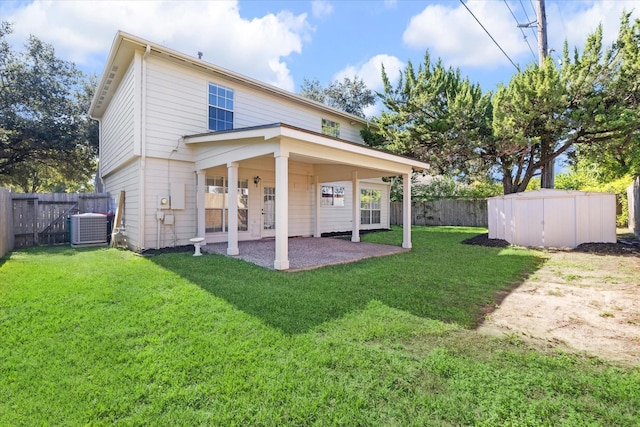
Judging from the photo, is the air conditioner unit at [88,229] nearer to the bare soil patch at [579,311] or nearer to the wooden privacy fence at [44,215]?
the wooden privacy fence at [44,215]

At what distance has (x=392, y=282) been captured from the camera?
5230 millimetres

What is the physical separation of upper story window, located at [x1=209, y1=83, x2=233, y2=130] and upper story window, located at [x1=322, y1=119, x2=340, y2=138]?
4363 millimetres

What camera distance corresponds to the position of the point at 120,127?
9.55 metres

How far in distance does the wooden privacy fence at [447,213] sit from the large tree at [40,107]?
1857 centimetres

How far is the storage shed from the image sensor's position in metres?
8.85

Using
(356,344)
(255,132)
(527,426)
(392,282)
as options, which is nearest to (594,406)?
(527,426)

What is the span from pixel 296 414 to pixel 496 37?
42.6 feet

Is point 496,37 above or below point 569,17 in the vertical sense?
below

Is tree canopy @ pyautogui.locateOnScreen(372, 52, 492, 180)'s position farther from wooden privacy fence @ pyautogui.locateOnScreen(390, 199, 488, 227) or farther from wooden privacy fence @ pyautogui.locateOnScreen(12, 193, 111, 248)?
A: wooden privacy fence @ pyautogui.locateOnScreen(12, 193, 111, 248)

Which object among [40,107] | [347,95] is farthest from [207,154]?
[347,95]

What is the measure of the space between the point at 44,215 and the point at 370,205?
12.3 metres

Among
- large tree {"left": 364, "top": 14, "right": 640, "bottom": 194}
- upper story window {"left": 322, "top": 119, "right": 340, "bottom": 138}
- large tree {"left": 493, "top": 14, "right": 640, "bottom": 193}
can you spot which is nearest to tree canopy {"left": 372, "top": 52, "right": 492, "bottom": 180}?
large tree {"left": 364, "top": 14, "right": 640, "bottom": 194}

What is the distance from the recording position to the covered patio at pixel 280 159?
5.88 meters

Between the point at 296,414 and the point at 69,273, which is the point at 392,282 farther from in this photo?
the point at 69,273
